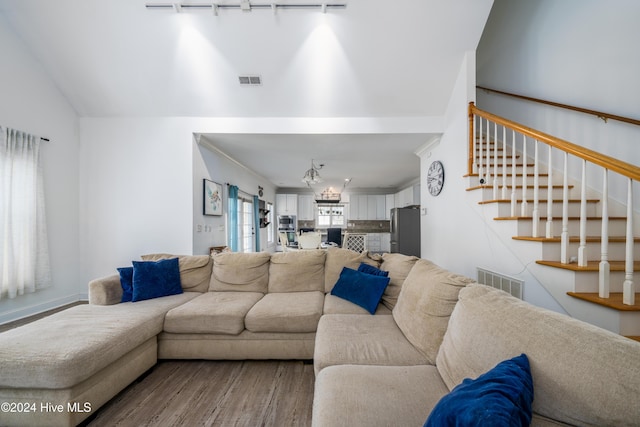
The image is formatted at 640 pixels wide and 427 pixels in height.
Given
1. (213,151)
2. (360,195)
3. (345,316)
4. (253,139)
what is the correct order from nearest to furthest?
1. (345,316)
2. (253,139)
3. (213,151)
4. (360,195)

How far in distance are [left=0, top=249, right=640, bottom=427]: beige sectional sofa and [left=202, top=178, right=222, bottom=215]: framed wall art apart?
1344mm

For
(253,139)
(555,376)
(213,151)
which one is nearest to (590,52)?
(555,376)

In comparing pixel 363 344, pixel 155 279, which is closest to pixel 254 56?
pixel 155 279

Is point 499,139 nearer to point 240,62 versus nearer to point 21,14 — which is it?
point 240,62

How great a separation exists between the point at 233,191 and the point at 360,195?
16.7 ft

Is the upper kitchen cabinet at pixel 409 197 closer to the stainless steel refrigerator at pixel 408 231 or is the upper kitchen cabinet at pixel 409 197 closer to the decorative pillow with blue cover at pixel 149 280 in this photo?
the stainless steel refrigerator at pixel 408 231

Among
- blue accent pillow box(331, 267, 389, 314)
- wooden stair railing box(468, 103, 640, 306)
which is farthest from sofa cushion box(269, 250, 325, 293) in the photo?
wooden stair railing box(468, 103, 640, 306)

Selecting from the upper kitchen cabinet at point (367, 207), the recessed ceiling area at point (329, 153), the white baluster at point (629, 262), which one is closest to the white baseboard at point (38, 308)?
the recessed ceiling area at point (329, 153)

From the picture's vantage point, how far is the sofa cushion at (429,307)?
139 cm

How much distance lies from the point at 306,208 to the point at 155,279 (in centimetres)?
648

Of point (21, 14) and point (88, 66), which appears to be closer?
point (21, 14)

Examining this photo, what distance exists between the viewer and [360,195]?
884 centimetres

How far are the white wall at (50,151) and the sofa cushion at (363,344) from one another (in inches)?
149

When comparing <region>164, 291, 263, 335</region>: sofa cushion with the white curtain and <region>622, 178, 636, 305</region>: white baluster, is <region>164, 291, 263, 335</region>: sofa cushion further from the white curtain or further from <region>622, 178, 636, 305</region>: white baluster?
<region>622, 178, 636, 305</region>: white baluster
